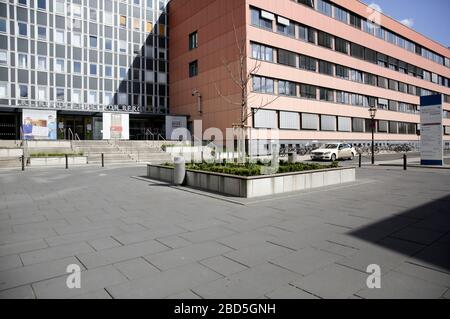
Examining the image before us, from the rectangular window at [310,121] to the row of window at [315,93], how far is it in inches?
84.8

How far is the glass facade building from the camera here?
3791cm

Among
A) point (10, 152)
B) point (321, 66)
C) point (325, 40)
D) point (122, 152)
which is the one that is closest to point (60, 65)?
point (122, 152)

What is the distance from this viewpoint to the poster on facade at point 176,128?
132 feet

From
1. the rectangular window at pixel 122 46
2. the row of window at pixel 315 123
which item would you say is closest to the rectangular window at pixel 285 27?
the row of window at pixel 315 123

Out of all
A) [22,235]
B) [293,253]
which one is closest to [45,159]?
[22,235]

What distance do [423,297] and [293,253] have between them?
1725 mm

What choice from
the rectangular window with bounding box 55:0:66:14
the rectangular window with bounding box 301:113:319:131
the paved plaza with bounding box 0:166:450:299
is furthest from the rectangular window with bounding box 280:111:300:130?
the rectangular window with bounding box 55:0:66:14

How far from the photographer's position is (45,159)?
74.8 ft

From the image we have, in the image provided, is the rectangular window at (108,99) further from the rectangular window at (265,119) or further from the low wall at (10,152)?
the rectangular window at (265,119)

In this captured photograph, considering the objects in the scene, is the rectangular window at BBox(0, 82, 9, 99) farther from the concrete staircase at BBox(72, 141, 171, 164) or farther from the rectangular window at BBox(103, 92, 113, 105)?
the concrete staircase at BBox(72, 141, 171, 164)

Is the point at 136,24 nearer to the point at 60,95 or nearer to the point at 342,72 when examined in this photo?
the point at 60,95

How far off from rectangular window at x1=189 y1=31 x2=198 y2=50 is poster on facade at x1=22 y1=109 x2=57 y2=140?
61.1 ft

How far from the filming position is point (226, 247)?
16.0ft
